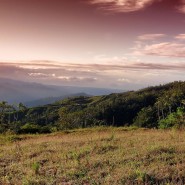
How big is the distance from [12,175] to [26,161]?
255cm

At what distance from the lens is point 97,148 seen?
56.1 ft

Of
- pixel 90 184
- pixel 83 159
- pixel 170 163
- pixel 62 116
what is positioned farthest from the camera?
pixel 62 116

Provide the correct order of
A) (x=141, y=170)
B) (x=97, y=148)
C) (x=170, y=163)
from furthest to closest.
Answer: (x=97, y=148), (x=170, y=163), (x=141, y=170)

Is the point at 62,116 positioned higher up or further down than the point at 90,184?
further down

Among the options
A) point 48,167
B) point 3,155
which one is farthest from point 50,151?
point 48,167

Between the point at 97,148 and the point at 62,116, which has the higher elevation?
the point at 97,148

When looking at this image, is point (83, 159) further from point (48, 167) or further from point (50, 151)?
point (50, 151)

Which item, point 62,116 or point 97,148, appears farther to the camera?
point 62,116

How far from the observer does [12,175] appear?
12.7 meters

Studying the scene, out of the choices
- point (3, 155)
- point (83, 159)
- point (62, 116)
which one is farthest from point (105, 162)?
point (62, 116)

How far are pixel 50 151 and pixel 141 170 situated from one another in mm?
7058

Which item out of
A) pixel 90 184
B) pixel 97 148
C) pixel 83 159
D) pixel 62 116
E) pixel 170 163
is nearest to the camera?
pixel 90 184

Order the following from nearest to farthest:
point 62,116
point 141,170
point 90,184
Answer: point 90,184, point 141,170, point 62,116

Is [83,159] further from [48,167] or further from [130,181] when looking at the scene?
[130,181]
